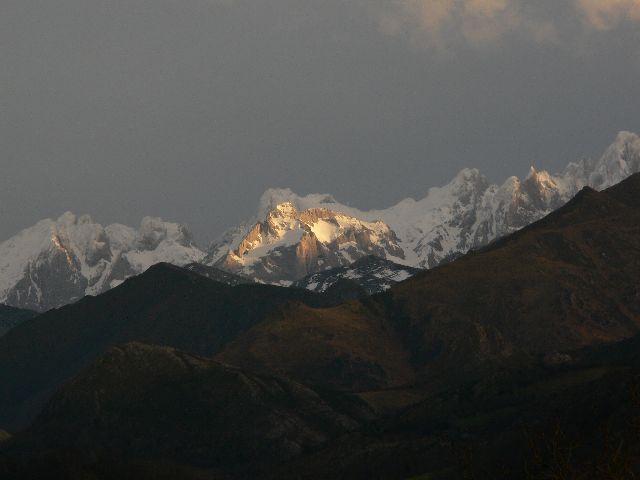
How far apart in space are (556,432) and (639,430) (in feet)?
38.4

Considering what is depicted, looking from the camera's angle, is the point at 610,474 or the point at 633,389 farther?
the point at 633,389

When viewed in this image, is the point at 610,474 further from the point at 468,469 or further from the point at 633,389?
the point at 468,469

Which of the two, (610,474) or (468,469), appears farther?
(468,469)

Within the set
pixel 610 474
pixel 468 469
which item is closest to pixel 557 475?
pixel 610 474

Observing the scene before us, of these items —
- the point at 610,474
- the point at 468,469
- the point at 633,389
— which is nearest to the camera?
the point at 610,474

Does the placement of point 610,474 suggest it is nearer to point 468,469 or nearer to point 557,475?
point 557,475

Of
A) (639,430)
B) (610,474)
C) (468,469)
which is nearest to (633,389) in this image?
(639,430)

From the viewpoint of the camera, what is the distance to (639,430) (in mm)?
128375

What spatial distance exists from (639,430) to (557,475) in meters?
9.56

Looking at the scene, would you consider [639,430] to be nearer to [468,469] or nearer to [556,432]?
[556,432]

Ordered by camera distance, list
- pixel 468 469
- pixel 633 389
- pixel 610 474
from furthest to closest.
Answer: pixel 468 469 < pixel 633 389 < pixel 610 474

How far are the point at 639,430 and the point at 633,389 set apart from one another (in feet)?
20.2

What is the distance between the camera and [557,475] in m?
126

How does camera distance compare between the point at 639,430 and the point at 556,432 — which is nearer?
the point at 639,430
